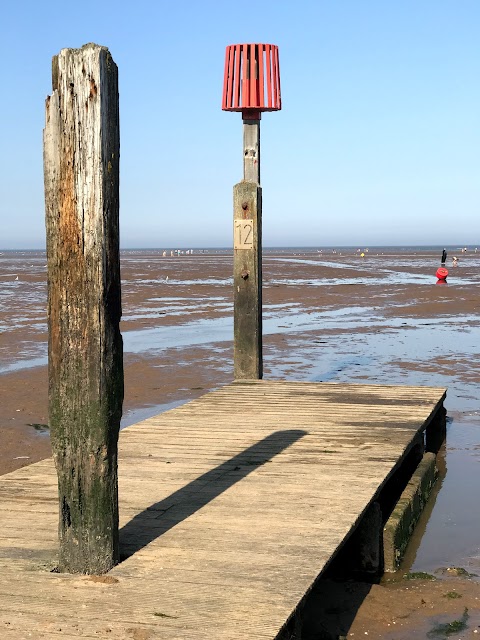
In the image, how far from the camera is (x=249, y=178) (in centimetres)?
923

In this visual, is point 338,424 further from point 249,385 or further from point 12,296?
point 12,296

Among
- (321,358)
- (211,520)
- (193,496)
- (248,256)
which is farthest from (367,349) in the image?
(211,520)

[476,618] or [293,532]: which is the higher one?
[293,532]

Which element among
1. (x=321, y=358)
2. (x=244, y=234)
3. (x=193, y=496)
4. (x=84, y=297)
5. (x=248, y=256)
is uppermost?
(x=244, y=234)

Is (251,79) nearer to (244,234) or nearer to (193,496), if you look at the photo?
(244,234)

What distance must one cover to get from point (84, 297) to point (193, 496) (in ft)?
5.98

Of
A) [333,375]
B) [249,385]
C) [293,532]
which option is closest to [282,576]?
[293,532]

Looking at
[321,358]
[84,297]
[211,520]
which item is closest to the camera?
[84,297]

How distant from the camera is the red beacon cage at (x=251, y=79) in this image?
9.16 meters

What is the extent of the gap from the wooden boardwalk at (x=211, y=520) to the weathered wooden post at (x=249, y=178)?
1689 millimetres

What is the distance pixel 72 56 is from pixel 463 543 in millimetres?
4246

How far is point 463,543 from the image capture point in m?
6.01

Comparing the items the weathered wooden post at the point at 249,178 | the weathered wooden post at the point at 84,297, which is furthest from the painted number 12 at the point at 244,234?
the weathered wooden post at the point at 84,297

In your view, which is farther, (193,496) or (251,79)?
(251,79)
